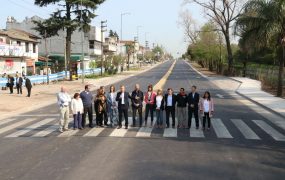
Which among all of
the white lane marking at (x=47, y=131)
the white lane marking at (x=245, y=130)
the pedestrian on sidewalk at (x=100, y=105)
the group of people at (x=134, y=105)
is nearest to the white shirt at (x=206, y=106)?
the group of people at (x=134, y=105)

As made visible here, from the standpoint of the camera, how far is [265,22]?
30.0m

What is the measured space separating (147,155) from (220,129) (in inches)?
211

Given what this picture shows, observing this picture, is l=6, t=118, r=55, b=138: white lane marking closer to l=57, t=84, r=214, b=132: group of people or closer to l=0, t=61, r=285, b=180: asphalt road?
l=0, t=61, r=285, b=180: asphalt road

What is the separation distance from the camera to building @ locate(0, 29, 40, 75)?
148ft

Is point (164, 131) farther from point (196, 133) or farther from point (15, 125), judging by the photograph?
point (15, 125)

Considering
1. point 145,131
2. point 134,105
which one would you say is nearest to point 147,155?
point 145,131

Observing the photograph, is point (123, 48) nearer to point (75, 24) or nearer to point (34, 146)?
point (75, 24)

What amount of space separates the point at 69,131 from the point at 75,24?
3700 cm

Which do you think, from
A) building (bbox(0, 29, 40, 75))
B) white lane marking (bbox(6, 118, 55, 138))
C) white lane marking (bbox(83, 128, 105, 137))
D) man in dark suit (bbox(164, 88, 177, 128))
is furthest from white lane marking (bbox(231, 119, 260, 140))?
building (bbox(0, 29, 40, 75))

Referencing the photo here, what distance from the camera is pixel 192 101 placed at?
52.7 ft

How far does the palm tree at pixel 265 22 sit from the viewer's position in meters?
28.9

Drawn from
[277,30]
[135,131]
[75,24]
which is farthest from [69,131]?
[75,24]

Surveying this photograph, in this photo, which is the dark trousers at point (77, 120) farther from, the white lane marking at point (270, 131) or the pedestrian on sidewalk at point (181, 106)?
the white lane marking at point (270, 131)

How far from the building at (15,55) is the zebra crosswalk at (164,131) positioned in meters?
28.2
